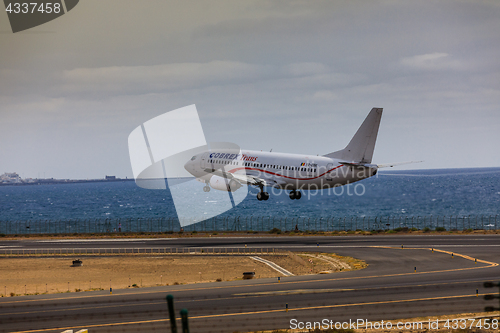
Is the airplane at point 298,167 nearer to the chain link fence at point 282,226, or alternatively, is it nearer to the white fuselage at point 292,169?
the white fuselage at point 292,169

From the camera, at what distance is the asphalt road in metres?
30.2

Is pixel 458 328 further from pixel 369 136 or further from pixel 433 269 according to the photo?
pixel 369 136

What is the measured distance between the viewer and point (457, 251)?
6103cm

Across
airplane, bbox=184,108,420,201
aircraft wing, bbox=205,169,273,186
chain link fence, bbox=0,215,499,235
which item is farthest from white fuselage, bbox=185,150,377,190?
chain link fence, bbox=0,215,499,235

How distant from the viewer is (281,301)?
3484cm

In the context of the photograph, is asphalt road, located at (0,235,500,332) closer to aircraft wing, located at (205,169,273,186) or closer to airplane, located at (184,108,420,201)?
airplane, located at (184,108,420,201)

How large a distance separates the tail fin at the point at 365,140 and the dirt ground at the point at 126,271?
13.6 meters

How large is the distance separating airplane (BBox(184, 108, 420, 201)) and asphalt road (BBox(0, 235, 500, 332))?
467 inches

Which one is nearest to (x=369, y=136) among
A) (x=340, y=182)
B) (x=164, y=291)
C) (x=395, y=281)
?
(x=340, y=182)

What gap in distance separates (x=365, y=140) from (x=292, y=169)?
10228mm

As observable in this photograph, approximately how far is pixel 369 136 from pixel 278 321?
36.9 meters

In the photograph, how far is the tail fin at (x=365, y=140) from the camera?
203 ft

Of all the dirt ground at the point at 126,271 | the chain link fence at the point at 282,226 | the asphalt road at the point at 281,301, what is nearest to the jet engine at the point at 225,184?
the dirt ground at the point at 126,271


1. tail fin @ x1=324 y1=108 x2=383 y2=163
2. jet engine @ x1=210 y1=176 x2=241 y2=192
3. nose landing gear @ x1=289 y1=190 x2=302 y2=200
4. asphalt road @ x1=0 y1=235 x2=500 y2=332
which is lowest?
asphalt road @ x1=0 y1=235 x2=500 y2=332
